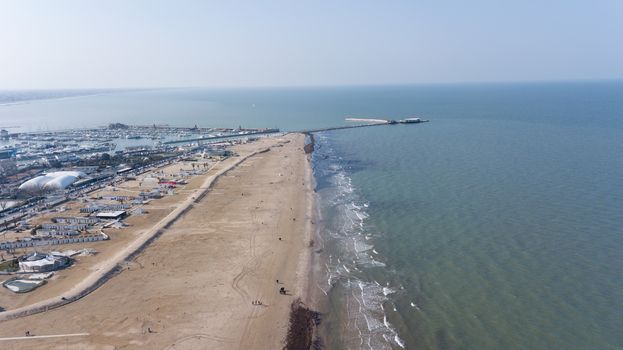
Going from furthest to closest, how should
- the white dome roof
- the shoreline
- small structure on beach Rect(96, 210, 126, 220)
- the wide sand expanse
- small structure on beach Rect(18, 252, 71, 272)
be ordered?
the white dome roof → small structure on beach Rect(96, 210, 126, 220) → small structure on beach Rect(18, 252, 71, 272) → the shoreline → the wide sand expanse

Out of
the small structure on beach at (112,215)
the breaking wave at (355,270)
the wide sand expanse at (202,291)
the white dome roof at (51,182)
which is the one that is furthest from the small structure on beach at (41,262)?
the white dome roof at (51,182)

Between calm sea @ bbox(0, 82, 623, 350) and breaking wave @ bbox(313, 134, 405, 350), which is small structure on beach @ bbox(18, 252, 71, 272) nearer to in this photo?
calm sea @ bbox(0, 82, 623, 350)

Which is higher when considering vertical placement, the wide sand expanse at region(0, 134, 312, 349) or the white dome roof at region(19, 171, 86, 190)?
the white dome roof at region(19, 171, 86, 190)

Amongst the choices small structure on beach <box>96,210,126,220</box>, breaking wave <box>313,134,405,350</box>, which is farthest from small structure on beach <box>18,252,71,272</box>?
breaking wave <box>313,134,405,350</box>

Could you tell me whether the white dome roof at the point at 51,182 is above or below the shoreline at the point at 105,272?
above

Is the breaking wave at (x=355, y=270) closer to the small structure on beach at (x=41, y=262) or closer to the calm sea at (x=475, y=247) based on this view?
the calm sea at (x=475, y=247)

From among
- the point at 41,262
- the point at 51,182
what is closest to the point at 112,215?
the point at 41,262

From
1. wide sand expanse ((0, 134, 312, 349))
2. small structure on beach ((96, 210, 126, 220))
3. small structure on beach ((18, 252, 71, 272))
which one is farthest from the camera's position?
small structure on beach ((96, 210, 126, 220))
